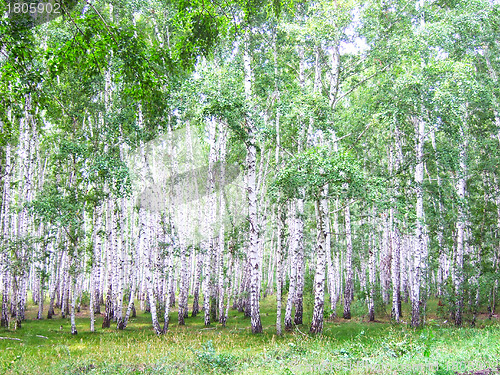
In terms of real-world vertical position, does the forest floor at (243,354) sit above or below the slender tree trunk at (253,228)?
below

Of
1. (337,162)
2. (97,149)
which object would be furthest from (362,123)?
(97,149)

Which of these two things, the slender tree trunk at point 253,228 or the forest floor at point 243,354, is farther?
the slender tree trunk at point 253,228

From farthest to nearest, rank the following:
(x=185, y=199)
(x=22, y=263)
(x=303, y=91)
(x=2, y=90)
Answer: (x=185, y=199) < (x=22, y=263) < (x=303, y=91) < (x=2, y=90)

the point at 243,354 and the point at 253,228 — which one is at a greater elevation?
the point at 253,228

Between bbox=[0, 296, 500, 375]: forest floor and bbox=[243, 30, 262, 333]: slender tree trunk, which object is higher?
bbox=[243, 30, 262, 333]: slender tree trunk

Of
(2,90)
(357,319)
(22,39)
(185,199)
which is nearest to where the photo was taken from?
(22,39)

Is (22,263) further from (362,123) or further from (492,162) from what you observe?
(492,162)

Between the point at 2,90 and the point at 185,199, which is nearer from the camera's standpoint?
the point at 2,90

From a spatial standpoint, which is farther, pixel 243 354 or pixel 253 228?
pixel 253 228

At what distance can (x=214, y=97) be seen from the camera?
1320 cm

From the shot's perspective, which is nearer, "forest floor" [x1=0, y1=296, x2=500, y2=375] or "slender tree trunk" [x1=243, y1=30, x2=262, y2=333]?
"forest floor" [x1=0, y1=296, x2=500, y2=375]

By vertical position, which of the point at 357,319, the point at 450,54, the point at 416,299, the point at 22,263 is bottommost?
the point at 357,319

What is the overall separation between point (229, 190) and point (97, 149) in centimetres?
1391

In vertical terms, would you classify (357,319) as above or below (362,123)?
below
